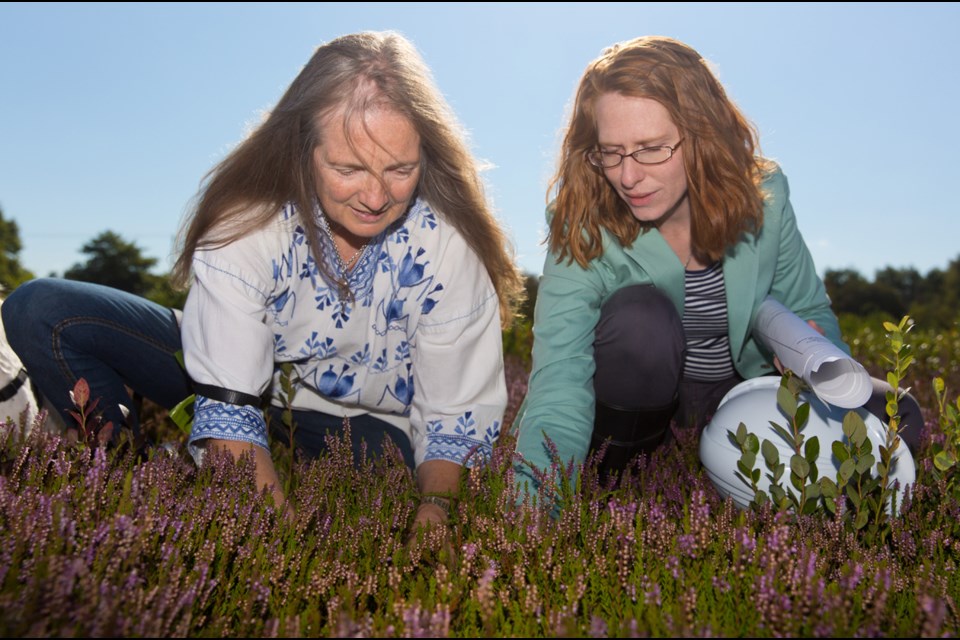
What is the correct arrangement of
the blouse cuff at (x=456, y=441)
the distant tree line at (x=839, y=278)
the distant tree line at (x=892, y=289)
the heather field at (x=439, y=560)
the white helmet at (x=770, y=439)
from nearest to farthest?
1. the heather field at (x=439, y=560)
2. the white helmet at (x=770, y=439)
3. the blouse cuff at (x=456, y=441)
4. the distant tree line at (x=839, y=278)
5. the distant tree line at (x=892, y=289)

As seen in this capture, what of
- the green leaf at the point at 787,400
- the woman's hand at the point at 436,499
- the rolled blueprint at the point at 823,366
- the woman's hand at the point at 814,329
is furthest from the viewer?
the woman's hand at the point at 814,329

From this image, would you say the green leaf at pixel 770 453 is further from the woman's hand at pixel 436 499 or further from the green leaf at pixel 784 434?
the woman's hand at pixel 436 499

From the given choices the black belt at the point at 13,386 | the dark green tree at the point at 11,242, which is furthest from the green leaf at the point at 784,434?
the dark green tree at the point at 11,242

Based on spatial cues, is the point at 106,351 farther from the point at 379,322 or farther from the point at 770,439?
the point at 770,439

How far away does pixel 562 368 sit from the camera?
3109mm

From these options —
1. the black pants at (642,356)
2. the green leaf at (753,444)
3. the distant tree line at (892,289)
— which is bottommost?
the green leaf at (753,444)

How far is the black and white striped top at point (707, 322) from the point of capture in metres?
3.46

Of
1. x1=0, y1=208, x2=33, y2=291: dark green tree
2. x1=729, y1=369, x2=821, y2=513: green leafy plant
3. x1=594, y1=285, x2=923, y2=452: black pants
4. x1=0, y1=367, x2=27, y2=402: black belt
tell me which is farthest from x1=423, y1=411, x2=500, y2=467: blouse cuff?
x1=0, y1=208, x2=33, y2=291: dark green tree

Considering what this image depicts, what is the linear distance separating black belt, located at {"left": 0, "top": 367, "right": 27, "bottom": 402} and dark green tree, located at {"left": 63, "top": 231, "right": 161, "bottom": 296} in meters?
37.3

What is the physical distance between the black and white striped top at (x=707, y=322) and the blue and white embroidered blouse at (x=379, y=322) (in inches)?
35.5

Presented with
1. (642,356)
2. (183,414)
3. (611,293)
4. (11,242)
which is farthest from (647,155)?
(11,242)

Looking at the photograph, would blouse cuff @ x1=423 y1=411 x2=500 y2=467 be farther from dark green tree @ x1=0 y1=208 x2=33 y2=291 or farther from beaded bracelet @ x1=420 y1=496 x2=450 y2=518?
dark green tree @ x1=0 y1=208 x2=33 y2=291

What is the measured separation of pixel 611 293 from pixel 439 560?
153 centimetres

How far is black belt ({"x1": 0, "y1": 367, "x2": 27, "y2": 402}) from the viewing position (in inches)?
121
